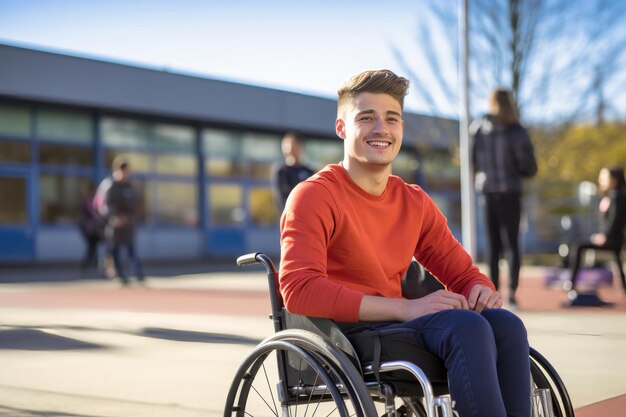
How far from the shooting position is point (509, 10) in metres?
24.8

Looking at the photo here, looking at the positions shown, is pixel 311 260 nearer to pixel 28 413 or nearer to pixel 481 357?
pixel 481 357

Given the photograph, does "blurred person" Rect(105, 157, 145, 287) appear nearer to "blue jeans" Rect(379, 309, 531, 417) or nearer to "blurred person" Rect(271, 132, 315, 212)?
"blurred person" Rect(271, 132, 315, 212)

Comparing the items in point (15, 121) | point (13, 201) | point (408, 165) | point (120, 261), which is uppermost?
point (15, 121)

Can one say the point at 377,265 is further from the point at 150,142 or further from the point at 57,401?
the point at 150,142

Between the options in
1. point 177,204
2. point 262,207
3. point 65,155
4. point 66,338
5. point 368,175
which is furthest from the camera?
point 262,207

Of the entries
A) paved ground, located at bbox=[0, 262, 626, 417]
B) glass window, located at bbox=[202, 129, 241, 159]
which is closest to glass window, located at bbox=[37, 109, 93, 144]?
glass window, located at bbox=[202, 129, 241, 159]

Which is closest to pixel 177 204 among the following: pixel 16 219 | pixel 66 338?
pixel 16 219

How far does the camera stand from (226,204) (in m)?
29.7

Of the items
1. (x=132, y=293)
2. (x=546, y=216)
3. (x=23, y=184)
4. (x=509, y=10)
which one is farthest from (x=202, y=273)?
(x=546, y=216)

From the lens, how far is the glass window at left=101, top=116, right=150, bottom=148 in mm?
26453

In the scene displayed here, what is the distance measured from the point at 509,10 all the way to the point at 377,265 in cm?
2278

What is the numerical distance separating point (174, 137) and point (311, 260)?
25.9 metres

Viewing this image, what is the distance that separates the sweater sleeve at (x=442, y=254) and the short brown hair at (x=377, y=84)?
43 centimetres

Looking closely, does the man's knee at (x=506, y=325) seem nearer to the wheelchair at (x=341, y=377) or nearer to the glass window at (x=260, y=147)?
the wheelchair at (x=341, y=377)
